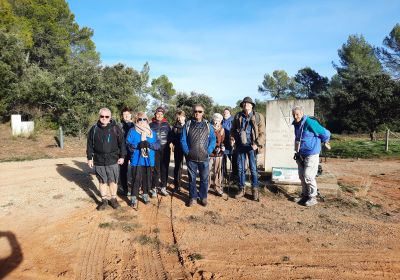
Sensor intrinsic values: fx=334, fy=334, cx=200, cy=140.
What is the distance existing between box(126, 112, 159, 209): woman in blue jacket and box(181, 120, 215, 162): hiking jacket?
613mm

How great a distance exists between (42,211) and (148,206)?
183 cm

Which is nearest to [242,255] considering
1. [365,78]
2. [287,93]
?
[365,78]

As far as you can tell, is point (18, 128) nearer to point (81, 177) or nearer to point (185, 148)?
point (81, 177)

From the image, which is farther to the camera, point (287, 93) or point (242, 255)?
point (287, 93)

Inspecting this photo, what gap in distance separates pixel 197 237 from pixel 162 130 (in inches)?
104

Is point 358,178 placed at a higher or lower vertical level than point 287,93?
lower

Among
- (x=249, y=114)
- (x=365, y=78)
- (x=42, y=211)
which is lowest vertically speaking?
(x=42, y=211)

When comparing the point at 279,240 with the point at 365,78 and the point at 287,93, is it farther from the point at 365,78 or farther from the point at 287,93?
the point at 287,93

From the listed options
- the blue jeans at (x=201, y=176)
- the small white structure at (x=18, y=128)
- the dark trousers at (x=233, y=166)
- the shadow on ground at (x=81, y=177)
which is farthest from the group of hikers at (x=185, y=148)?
the small white structure at (x=18, y=128)

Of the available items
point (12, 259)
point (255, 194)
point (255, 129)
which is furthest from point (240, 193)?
point (12, 259)

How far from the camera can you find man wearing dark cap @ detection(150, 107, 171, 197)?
21.7 ft

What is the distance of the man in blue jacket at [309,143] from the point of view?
19.2 ft

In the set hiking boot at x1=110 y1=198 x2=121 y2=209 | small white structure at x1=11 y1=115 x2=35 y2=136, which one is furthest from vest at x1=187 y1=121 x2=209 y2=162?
small white structure at x1=11 y1=115 x2=35 y2=136

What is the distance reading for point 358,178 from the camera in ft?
29.2
